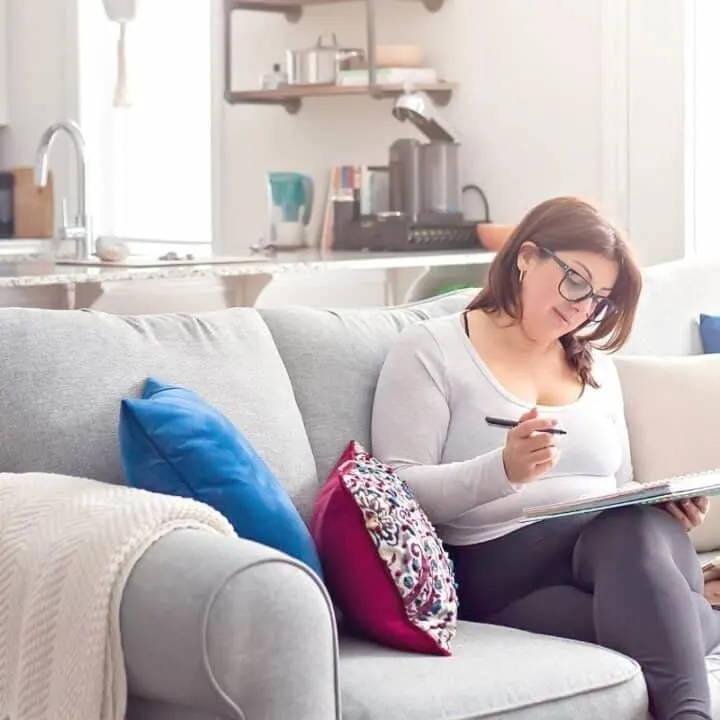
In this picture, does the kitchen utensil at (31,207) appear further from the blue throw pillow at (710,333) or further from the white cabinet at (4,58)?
the blue throw pillow at (710,333)

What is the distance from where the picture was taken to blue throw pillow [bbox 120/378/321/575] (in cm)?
202

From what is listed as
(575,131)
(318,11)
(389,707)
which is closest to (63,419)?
(389,707)

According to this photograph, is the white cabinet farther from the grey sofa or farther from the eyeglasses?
the eyeglasses

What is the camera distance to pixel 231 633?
5.32 feet

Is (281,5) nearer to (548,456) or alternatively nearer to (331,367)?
(331,367)

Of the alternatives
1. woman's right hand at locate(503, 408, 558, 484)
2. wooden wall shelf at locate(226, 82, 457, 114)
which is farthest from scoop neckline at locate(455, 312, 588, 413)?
wooden wall shelf at locate(226, 82, 457, 114)

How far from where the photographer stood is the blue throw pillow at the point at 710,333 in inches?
129

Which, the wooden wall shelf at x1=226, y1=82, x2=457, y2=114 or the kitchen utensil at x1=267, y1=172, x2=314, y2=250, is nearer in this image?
the wooden wall shelf at x1=226, y1=82, x2=457, y2=114

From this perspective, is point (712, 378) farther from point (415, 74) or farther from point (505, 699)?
point (415, 74)

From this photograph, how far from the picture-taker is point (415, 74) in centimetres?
470

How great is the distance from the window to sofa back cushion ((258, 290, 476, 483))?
3036 millimetres

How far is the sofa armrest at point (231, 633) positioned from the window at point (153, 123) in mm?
3935

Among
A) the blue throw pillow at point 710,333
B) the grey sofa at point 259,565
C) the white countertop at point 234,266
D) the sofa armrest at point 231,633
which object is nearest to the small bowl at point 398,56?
the white countertop at point 234,266

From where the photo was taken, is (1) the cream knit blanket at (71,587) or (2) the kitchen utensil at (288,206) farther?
(2) the kitchen utensil at (288,206)
